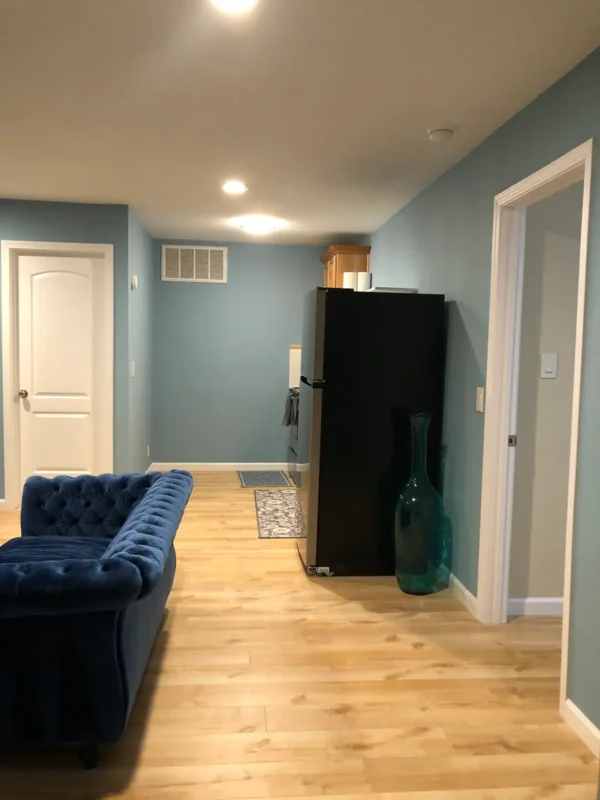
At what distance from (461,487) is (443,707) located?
1330 millimetres

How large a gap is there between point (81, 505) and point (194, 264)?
12.9ft

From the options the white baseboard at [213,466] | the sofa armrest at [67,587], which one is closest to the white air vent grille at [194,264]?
the white baseboard at [213,466]

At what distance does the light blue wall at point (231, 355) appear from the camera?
664cm

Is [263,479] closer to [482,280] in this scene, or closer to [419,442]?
[419,442]

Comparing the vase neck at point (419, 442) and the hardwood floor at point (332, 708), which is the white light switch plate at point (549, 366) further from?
the hardwood floor at point (332, 708)

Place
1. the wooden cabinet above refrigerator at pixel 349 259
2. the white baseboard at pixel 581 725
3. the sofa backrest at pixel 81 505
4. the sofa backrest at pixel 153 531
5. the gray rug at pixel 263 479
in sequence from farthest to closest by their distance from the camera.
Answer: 1. the gray rug at pixel 263 479
2. the wooden cabinet above refrigerator at pixel 349 259
3. the sofa backrest at pixel 81 505
4. the white baseboard at pixel 581 725
5. the sofa backrest at pixel 153 531

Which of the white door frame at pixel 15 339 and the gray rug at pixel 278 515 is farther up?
the white door frame at pixel 15 339

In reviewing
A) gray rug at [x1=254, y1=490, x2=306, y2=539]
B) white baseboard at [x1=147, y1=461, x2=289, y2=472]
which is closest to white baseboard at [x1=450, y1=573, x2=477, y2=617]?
gray rug at [x1=254, y1=490, x2=306, y2=539]

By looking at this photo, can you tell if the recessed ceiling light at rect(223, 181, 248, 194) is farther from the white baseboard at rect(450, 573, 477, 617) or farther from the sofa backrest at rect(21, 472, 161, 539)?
the white baseboard at rect(450, 573, 477, 617)

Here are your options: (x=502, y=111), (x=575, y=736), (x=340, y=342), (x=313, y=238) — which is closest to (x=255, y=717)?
(x=575, y=736)

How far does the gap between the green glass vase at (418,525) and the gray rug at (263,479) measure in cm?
267

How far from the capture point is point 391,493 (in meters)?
3.77

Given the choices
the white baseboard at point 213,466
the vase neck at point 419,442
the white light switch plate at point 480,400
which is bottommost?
the white baseboard at point 213,466

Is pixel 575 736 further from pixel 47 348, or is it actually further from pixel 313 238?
pixel 313 238
